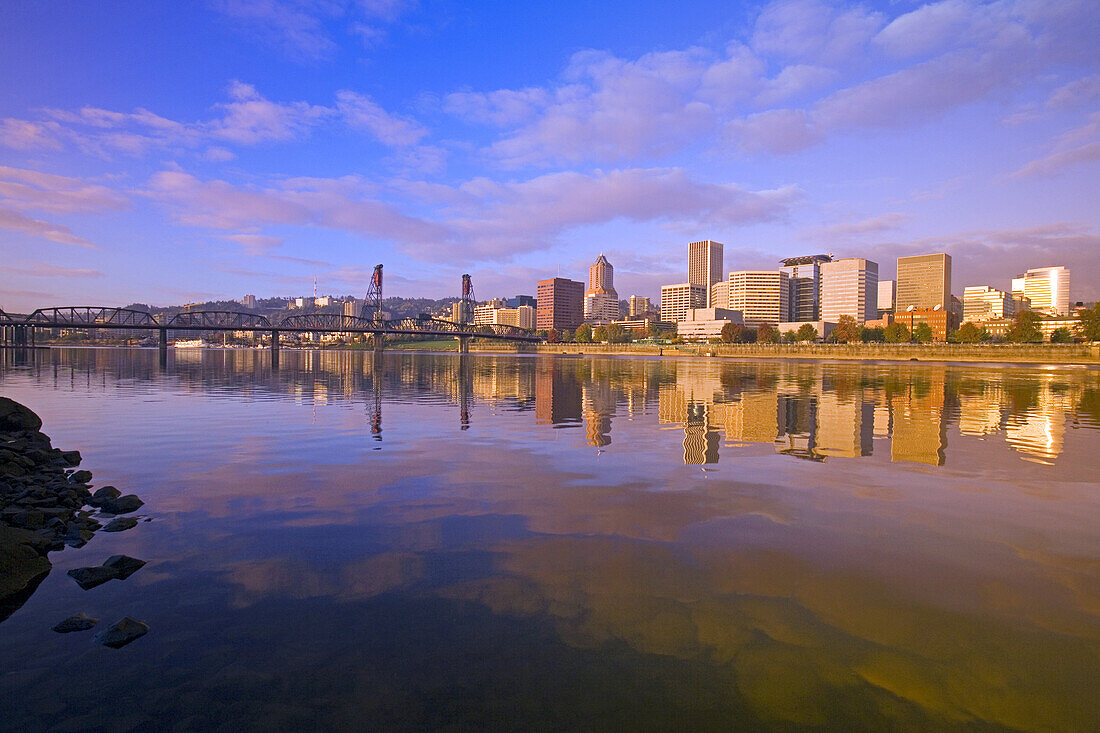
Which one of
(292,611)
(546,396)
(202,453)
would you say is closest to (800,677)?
(292,611)

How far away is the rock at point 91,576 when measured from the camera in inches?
377

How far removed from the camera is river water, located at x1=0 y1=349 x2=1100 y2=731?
6.45 meters

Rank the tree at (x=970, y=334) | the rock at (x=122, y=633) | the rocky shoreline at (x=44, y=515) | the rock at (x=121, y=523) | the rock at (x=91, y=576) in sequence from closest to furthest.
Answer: the rock at (x=122, y=633) < the rocky shoreline at (x=44, y=515) < the rock at (x=91, y=576) < the rock at (x=121, y=523) < the tree at (x=970, y=334)

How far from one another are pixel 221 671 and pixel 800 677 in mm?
6928

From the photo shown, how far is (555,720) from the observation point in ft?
20.2

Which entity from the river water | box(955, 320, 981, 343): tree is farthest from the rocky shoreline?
box(955, 320, 981, 343): tree

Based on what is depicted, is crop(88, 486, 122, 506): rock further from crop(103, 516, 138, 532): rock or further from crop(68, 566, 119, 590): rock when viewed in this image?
crop(68, 566, 119, 590): rock

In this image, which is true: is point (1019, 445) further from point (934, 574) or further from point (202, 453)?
point (202, 453)

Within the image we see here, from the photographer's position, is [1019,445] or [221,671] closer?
[221,671]

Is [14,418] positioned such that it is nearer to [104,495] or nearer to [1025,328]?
[104,495]

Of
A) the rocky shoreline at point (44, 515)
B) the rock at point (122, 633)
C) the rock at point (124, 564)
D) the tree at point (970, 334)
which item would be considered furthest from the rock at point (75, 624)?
the tree at point (970, 334)

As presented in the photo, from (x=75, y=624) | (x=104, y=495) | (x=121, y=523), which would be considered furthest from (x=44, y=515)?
(x=75, y=624)

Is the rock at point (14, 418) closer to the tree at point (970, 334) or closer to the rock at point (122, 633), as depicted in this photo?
the rock at point (122, 633)

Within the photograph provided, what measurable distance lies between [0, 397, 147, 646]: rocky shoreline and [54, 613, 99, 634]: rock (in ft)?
0.05
